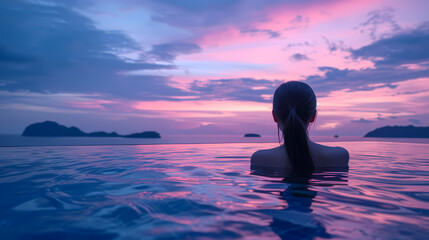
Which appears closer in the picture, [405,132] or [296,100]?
[296,100]

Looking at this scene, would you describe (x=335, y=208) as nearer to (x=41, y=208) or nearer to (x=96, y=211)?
(x=96, y=211)

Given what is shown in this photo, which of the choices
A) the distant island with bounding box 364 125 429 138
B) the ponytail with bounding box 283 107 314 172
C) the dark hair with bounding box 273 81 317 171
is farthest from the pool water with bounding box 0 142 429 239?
the distant island with bounding box 364 125 429 138

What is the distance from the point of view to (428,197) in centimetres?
288

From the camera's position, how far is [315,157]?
4.28 metres

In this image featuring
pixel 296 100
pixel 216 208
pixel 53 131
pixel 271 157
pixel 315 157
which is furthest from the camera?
pixel 53 131

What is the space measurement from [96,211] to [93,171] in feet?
8.91

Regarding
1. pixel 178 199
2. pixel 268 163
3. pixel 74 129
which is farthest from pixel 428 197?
pixel 74 129

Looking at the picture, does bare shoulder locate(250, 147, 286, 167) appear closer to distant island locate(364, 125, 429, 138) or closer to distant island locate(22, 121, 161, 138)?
distant island locate(22, 121, 161, 138)

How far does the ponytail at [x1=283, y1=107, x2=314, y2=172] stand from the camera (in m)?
3.44

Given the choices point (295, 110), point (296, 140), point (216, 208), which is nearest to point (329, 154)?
point (296, 140)

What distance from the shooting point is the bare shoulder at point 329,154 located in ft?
13.9

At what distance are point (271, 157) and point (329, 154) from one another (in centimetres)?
106

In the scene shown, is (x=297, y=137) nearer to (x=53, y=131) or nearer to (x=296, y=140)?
(x=296, y=140)

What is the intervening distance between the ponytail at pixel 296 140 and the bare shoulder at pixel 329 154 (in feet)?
0.91
